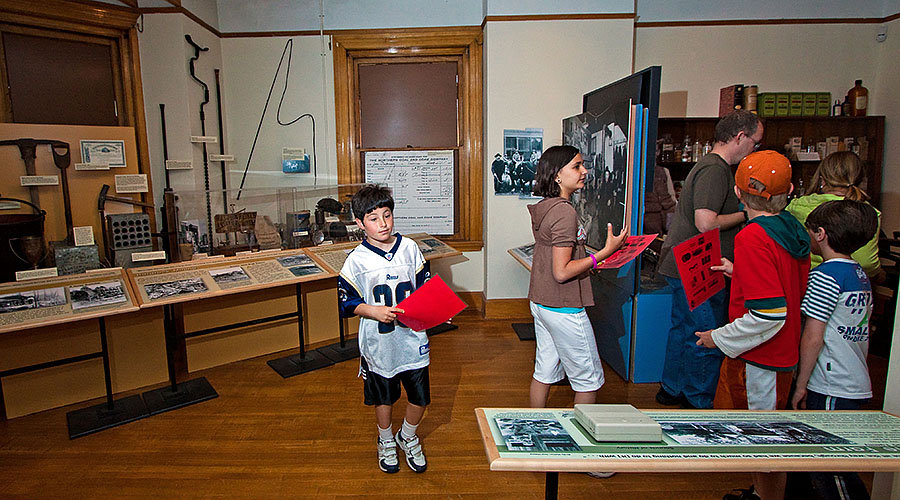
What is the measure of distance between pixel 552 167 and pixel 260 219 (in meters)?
2.80

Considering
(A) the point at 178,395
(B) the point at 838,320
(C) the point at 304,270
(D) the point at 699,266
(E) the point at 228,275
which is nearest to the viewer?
(B) the point at 838,320

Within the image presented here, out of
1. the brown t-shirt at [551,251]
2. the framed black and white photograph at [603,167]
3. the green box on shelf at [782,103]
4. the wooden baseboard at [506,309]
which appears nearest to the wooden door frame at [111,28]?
the wooden baseboard at [506,309]

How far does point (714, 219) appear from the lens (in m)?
2.78

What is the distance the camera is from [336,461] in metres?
2.73

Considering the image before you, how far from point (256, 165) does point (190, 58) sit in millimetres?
1132

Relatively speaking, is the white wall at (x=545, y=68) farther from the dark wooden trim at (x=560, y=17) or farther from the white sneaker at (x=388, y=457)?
the white sneaker at (x=388, y=457)

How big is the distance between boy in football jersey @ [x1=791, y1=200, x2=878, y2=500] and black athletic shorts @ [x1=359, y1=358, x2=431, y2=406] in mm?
1568

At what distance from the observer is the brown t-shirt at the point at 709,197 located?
277cm

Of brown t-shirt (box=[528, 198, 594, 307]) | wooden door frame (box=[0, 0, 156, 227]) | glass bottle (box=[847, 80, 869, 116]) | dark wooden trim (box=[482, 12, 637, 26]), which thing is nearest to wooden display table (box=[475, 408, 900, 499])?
brown t-shirt (box=[528, 198, 594, 307])

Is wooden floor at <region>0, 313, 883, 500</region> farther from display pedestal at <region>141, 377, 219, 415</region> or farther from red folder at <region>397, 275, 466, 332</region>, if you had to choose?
red folder at <region>397, 275, 466, 332</region>

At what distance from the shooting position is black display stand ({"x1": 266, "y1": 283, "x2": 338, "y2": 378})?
3.96m

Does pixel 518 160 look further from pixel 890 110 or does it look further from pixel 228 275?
pixel 890 110

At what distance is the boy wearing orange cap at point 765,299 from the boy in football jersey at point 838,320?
59 mm

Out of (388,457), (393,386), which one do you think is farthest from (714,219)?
Result: (388,457)
